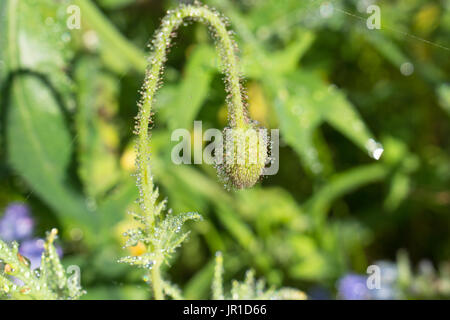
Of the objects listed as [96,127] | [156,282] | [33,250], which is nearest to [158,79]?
[156,282]

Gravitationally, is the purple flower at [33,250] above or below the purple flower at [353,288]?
above

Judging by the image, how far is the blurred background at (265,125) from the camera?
3.75 ft

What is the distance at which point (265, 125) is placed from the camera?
1484 millimetres

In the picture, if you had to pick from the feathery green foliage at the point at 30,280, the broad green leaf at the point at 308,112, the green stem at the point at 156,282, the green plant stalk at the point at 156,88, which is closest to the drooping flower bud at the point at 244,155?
the green plant stalk at the point at 156,88

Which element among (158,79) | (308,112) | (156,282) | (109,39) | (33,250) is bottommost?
(156,282)

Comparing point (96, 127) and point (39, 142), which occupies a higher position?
point (96, 127)

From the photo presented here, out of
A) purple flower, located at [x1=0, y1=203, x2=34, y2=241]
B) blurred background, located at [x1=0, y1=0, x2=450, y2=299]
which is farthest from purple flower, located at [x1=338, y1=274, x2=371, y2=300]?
purple flower, located at [x1=0, y1=203, x2=34, y2=241]

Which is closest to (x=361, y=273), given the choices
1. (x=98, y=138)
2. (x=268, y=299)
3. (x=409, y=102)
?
(x=409, y=102)

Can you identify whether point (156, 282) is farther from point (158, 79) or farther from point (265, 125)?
point (265, 125)

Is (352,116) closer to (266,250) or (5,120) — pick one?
(266,250)

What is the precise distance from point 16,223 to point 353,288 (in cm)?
80

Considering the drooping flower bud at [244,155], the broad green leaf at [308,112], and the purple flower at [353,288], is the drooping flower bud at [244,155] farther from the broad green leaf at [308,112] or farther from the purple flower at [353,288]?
the purple flower at [353,288]

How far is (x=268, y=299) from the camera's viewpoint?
88 centimetres
